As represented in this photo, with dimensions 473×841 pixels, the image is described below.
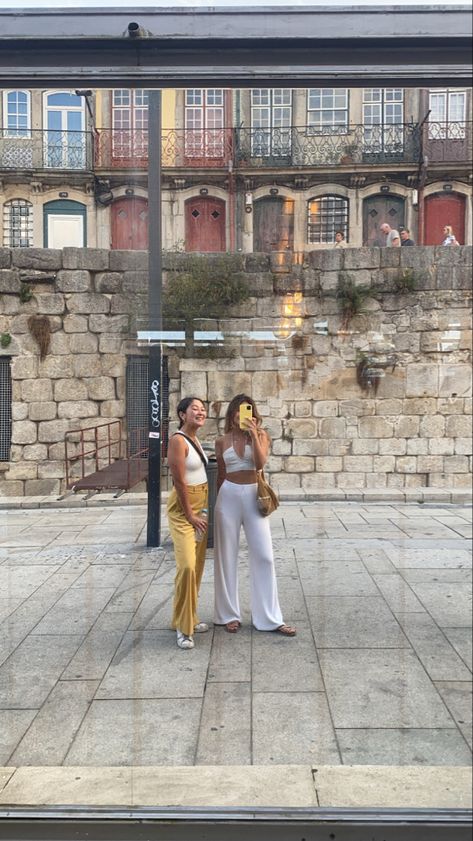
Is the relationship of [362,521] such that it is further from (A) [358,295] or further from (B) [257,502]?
(A) [358,295]

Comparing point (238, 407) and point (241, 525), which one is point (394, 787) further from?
point (238, 407)

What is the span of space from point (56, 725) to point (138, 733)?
313mm

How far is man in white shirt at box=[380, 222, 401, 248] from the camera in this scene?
2.67 metres

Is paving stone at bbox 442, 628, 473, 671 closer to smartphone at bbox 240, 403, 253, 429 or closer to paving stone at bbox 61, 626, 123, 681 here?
smartphone at bbox 240, 403, 253, 429

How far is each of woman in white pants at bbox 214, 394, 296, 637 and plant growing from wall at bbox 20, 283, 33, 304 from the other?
3.05 ft

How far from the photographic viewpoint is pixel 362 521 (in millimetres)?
2809

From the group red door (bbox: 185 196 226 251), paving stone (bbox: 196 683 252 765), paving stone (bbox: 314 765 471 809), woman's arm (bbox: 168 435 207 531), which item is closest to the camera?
paving stone (bbox: 314 765 471 809)

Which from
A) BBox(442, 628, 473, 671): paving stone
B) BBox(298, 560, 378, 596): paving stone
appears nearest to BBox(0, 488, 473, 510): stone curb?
BBox(298, 560, 378, 596): paving stone

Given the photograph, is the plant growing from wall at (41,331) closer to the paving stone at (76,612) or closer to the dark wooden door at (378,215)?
the paving stone at (76,612)

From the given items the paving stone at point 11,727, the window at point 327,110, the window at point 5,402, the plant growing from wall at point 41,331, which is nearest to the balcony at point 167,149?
the window at point 327,110

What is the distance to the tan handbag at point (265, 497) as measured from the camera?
295 cm

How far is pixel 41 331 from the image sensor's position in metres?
2.81

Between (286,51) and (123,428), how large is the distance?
1.54m

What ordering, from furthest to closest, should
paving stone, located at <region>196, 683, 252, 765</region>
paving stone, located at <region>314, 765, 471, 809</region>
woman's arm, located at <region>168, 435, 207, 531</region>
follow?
woman's arm, located at <region>168, 435, 207, 531</region> < paving stone, located at <region>196, 683, 252, 765</region> < paving stone, located at <region>314, 765, 471, 809</region>
